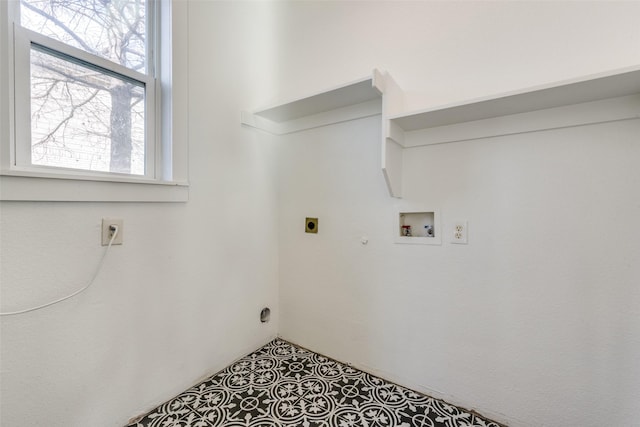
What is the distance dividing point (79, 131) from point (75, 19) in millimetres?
463

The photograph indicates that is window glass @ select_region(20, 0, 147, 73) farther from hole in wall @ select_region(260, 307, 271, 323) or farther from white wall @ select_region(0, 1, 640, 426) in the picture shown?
hole in wall @ select_region(260, 307, 271, 323)

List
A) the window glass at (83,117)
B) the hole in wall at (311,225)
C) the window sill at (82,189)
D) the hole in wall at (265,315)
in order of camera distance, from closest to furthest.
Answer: the window sill at (82,189) < the window glass at (83,117) < the hole in wall at (311,225) < the hole in wall at (265,315)

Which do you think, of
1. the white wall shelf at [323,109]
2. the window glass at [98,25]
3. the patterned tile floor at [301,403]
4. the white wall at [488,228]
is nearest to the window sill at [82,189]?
the window glass at [98,25]

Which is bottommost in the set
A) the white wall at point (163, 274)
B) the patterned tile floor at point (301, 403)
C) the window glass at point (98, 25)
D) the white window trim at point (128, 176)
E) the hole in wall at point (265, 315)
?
the patterned tile floor at point (301, 403)

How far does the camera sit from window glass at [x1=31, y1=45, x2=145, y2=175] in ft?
3.40

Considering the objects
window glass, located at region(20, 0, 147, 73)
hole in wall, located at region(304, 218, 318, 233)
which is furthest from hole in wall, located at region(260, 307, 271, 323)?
window glass, located at region(20, 0, 147, 73)

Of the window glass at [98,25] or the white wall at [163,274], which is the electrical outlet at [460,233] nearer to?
the white wall at [163,274]

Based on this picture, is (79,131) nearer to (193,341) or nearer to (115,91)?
(115,91)

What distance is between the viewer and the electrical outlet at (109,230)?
1.14 m

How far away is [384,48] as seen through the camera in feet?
5.08

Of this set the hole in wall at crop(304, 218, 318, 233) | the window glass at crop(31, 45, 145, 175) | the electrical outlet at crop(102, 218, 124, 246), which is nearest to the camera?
the window glass at crop(31, 45, 145, 175)

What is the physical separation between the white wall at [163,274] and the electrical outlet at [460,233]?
1.17 meters

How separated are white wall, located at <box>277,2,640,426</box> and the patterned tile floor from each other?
0.10m

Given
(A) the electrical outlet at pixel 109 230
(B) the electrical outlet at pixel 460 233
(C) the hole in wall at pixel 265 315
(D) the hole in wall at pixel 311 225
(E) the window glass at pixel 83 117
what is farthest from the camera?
(C) the hole in wall at pixel 265 315
